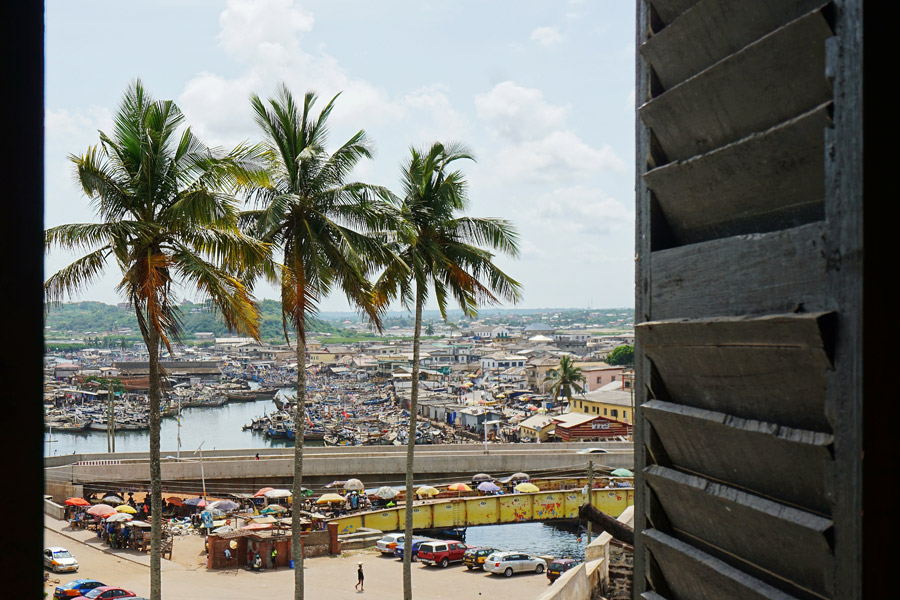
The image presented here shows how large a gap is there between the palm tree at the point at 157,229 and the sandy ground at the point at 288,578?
11.3 meters

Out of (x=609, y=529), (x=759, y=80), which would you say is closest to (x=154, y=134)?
(x=609, y=529)

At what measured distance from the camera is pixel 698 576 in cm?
216

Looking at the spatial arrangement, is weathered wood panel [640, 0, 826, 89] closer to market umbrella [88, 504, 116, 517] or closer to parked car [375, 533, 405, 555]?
parked car [375, 533, 405, 555]

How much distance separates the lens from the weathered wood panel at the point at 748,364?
1638mm

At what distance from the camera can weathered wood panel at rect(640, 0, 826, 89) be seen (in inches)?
72.6

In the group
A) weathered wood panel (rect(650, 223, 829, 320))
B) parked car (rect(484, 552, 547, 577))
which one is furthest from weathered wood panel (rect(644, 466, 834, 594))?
parked car (rect(484, 552, 547, 577))

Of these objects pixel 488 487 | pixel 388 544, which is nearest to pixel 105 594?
pixel 388 544

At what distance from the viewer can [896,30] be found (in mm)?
1412

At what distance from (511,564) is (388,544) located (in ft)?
16.3

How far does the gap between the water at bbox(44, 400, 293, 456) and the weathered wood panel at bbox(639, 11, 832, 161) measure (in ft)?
224

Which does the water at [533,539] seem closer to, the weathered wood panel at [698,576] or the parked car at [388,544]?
the parked car at [388,544]

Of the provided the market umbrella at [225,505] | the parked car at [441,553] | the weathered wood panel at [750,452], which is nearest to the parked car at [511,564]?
the parked car at [441,553]

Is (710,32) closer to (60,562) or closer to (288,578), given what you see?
(288,578)

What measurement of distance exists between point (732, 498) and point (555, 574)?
79.8 feet
